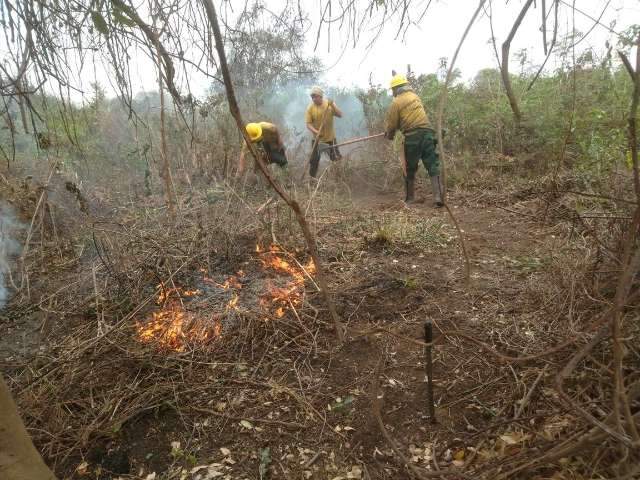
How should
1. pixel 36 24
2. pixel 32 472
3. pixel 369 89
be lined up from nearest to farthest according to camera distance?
pixel 32 472 → pixel 36 24 → pixel 369 89

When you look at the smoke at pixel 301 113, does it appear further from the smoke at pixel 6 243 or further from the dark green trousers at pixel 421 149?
the smoke at pixel 6 243

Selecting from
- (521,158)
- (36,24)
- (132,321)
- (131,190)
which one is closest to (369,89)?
(521,158)

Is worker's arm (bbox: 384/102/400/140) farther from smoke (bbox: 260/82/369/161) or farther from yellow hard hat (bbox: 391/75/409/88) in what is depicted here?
smoke (bbox: 260/82/369/161)

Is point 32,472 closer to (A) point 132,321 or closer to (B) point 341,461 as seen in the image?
(B) point 341,461

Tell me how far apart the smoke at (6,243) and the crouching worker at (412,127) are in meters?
5.00

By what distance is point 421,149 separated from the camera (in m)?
5.87

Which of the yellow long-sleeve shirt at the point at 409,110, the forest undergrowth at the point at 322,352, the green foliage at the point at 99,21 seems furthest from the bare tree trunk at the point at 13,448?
the yellow long-sleeve shirt at the point at 409,110

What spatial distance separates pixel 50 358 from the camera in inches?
114

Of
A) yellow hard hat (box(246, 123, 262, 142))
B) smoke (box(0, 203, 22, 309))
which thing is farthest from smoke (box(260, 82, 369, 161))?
smoke (box(0, 203, 22, 309))

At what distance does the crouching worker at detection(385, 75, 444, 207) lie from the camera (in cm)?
570

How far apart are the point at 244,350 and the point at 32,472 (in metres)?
1.68

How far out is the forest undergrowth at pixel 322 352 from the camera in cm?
191

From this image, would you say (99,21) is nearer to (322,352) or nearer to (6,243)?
(322,352)

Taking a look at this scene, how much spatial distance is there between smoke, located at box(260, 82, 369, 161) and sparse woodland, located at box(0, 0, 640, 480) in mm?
4244
